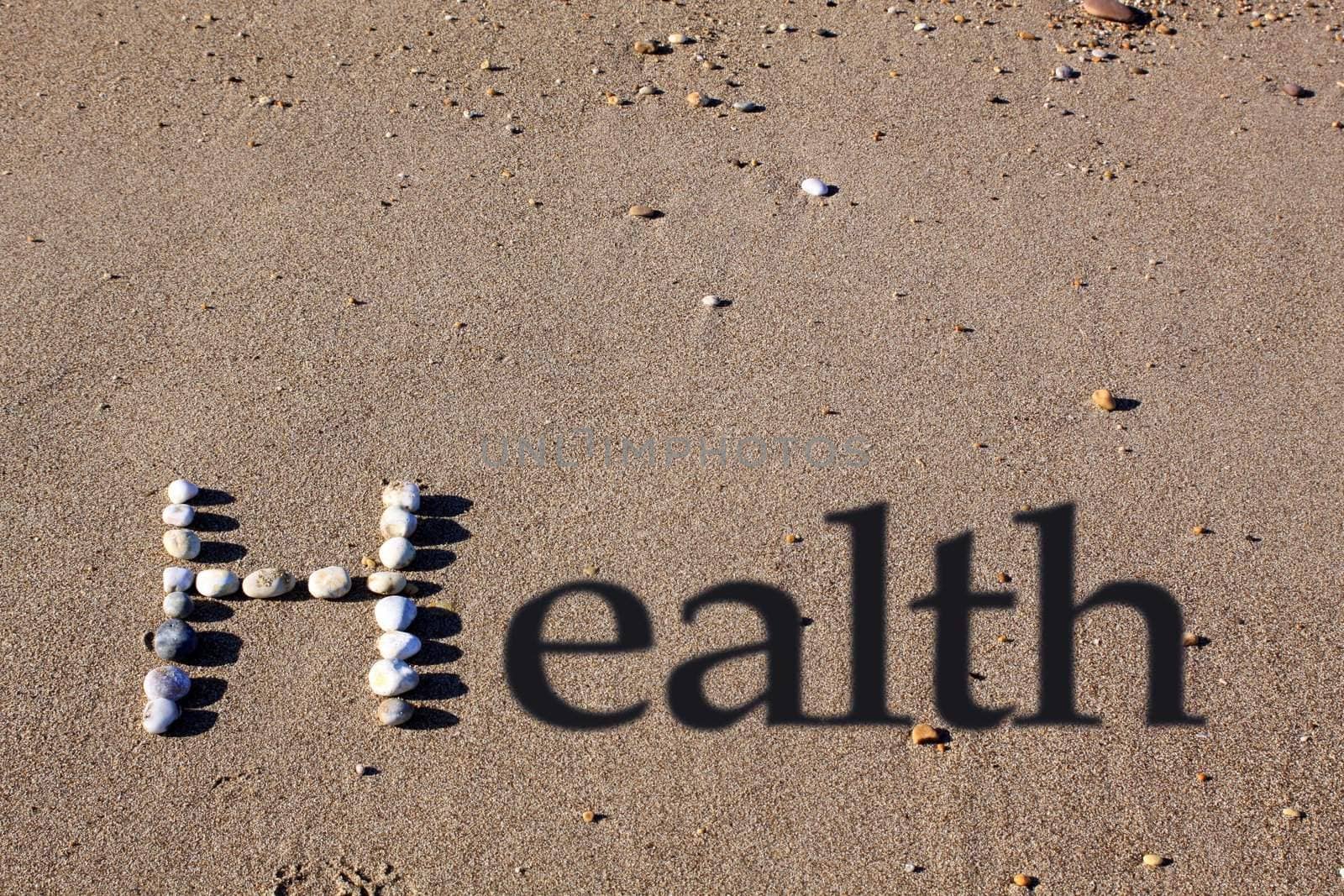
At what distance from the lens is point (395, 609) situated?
3.86m

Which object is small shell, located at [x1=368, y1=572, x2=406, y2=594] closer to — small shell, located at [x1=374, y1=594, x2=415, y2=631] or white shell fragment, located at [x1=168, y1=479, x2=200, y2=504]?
small shell, located at [x1=374, y1=594, x2=415, y2=631]

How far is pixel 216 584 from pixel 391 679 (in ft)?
2.36

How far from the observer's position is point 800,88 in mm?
6637

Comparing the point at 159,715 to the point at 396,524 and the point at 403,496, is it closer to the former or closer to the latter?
the point at 396,524

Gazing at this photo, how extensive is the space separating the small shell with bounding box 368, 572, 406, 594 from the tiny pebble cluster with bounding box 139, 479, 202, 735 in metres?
0.53

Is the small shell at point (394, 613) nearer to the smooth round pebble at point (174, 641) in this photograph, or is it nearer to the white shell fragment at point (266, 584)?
the white shell fragment at point (266, 584)

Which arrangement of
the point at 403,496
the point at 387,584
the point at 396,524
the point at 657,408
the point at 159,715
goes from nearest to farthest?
the point at 159,715, the point at 387,584, the point at 396,524, the point at 403,496, the point at 657,408

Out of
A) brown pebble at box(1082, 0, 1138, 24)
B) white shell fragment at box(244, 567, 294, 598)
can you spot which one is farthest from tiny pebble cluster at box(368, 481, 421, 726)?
brown pebble at box(1082, 0, 1138, 24)

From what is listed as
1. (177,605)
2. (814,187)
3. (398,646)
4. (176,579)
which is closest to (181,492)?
(176,579)

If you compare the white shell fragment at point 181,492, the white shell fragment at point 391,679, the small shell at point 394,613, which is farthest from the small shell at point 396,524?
the white shell fragment at point 181,492

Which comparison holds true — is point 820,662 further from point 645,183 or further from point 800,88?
point 800,88

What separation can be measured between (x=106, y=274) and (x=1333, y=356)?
5.07m

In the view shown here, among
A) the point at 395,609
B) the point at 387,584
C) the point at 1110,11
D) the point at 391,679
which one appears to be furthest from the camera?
the point at 1110,11

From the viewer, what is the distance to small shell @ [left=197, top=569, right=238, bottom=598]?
393 centimetres
